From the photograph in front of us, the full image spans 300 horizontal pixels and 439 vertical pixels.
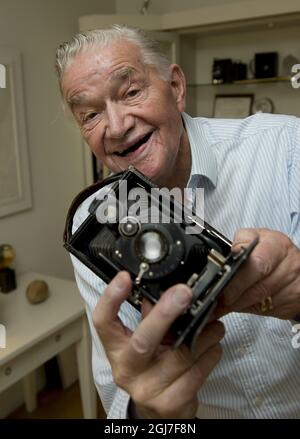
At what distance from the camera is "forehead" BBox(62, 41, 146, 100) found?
81cm

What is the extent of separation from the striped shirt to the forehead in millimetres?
209

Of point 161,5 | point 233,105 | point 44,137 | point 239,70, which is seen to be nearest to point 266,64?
point 239,70

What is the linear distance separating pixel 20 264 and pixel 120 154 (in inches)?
48.8


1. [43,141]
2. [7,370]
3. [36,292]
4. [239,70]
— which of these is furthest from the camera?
[239,70]

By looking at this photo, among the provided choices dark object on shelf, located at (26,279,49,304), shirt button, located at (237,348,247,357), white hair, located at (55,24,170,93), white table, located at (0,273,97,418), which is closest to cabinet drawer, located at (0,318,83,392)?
white table, located at (0,273,97,418)

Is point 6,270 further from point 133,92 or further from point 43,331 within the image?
point 133,92

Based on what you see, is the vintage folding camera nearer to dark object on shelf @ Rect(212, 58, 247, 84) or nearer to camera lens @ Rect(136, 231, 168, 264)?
camera lens @ Rect(136, 231, 168, 264)

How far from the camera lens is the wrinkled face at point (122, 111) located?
811mm

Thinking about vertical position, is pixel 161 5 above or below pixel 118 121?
above

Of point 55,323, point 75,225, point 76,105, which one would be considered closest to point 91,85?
point 76,105

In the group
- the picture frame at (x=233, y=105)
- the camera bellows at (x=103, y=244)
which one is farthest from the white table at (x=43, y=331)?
the picture frame at (x=233, y=105)

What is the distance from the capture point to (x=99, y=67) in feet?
2.66

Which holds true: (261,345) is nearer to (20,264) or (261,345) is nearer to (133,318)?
(133,318)

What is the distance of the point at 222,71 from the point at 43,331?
1.56 metres
